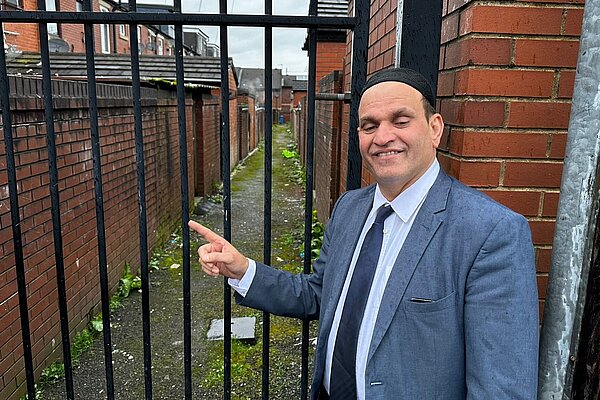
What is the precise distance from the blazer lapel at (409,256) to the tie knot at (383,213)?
0.11 meters

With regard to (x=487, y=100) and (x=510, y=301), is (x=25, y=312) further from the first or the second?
(x=487, y=100)

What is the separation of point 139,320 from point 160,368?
1.06m

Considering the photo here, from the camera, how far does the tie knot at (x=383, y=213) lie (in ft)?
4.40

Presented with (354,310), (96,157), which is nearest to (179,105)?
(96,157)

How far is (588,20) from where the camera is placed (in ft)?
3.99

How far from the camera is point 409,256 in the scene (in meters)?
1.21

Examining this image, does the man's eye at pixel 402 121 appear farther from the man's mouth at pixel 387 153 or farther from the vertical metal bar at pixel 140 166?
the vertical metal bar at pixel 140 166

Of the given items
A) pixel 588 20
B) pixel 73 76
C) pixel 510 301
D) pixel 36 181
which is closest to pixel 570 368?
pixel 510 301

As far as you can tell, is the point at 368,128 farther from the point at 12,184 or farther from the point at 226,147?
the point at 12,184

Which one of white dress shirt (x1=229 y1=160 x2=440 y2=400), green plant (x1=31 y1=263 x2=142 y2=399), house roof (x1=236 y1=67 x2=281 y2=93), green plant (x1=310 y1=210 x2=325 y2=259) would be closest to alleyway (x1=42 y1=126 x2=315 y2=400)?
green plant (x1=31 y1=263 x2=142 y2=399)

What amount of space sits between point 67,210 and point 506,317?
159 inches

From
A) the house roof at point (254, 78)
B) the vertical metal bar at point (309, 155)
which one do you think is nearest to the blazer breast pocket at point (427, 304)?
the vertical metal bar at point (309, 155)

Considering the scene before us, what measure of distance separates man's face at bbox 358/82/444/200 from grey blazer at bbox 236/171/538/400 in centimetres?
9

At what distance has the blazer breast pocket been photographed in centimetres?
116
